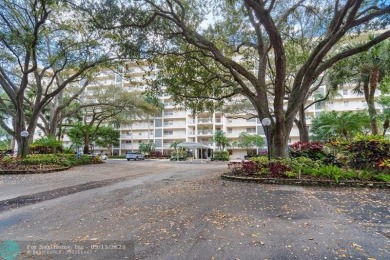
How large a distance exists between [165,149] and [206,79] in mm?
41980

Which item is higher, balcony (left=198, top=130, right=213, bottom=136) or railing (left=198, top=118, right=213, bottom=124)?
railing (left=198, top=118, right=213, bottom=124)

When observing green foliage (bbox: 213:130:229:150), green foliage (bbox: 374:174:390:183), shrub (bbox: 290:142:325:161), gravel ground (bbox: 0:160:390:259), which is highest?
green foliage (bbox: 213:130:229:150)

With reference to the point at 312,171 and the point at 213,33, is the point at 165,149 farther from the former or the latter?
the point at 312,171

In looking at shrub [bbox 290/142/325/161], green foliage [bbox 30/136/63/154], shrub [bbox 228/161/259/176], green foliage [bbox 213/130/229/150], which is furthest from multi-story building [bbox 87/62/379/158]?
shrub [bbox 228/161/259/176]

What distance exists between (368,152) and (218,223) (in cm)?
916

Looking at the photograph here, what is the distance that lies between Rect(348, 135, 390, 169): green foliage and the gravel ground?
11.0 feet

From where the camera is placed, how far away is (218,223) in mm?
4664

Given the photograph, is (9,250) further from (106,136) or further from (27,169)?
(106,136)

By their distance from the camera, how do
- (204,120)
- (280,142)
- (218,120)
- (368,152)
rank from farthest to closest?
(204,120), (218,120), (280,142), (368,152)

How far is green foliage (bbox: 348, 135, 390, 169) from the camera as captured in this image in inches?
408

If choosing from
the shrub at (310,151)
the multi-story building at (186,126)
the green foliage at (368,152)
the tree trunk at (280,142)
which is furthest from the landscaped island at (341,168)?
the multi-story building at (186,126)

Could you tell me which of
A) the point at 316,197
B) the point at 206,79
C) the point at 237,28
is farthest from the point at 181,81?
the point at 316,197

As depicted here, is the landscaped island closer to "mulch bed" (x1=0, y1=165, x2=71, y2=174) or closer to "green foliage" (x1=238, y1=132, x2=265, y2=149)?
"mulch bed" (x1=0, y1=165, x2=71, y2=174)

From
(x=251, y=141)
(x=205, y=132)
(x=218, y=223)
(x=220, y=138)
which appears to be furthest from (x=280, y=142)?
(x=205, y=132)
